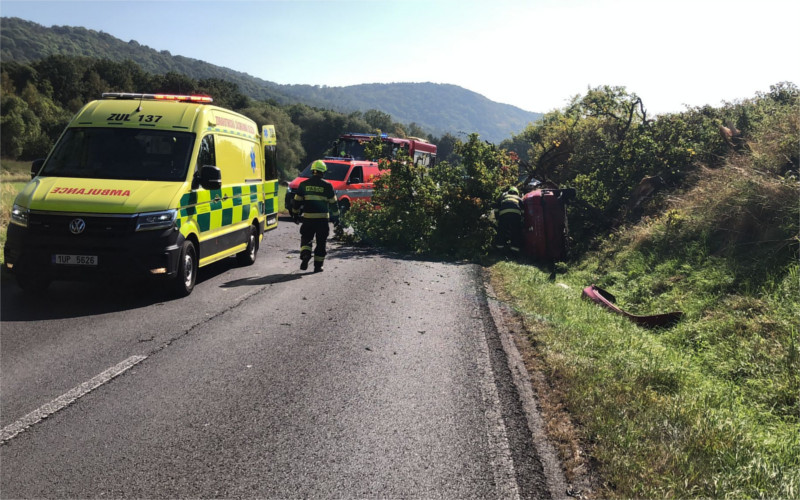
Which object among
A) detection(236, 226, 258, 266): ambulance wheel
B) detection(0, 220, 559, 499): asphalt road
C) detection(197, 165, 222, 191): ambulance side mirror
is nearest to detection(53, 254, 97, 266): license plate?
detection(0, 220, 559, 499): asphalt road

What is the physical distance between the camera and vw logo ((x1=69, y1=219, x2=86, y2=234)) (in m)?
7.18

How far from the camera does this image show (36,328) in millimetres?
6293

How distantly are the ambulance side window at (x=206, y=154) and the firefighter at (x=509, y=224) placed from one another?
7638 millimetres

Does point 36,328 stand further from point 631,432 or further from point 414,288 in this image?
point 631,432

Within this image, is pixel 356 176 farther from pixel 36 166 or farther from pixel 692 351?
pixel 692 351

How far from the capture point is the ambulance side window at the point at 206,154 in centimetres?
867

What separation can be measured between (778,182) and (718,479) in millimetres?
7232

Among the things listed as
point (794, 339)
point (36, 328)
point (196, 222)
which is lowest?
point (36, 328)

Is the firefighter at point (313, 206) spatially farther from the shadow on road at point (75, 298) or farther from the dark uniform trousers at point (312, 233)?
the shadow on road at point (75, 298)

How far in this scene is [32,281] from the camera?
7.42 m

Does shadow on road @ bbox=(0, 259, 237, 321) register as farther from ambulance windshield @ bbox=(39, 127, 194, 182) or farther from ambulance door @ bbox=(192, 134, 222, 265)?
ambulance windshield @ bbox=(39, 127, 194, 182)

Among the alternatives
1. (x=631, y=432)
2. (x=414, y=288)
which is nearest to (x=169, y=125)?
(x=414, y=288)

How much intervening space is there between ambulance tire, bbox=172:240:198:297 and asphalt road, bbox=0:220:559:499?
0.22 meters

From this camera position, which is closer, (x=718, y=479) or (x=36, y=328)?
(x=718, y=479)
